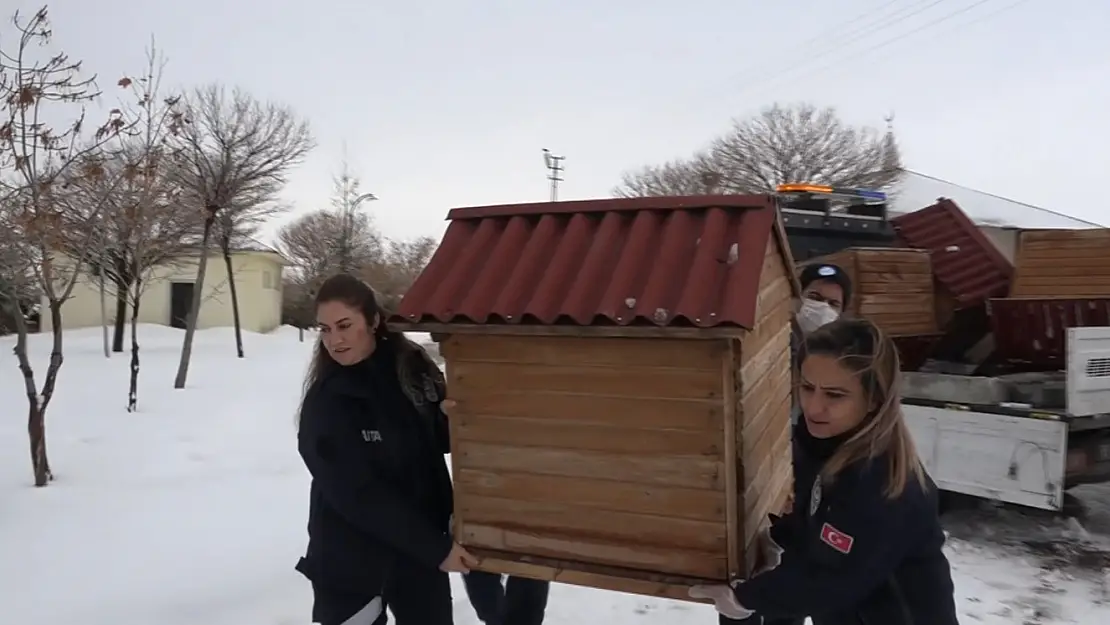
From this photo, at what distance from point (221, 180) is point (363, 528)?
17.3 metres

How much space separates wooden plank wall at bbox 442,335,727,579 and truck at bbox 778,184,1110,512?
4.07 m

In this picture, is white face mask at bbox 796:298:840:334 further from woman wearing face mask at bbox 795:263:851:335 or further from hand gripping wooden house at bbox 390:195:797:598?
hand gripping wooden house at bbox 390:195:797:598

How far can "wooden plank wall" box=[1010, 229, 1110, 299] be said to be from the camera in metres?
6.62

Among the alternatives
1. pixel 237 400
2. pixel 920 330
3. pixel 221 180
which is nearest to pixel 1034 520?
pixel 920 330

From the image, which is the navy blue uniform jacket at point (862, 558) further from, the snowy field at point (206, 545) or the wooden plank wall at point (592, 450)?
the snowy field at point (206, 545)

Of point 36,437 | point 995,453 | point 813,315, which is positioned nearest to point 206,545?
point 36,437

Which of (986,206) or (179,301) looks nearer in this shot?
(986,206)

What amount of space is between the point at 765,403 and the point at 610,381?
0.61m

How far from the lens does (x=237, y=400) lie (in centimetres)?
1209

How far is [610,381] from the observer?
2.11 meters

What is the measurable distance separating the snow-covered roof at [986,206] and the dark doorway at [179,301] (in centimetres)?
2609

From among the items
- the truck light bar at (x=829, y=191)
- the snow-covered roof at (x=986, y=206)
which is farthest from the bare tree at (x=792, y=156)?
the truck light bar at (x=829, y=191)

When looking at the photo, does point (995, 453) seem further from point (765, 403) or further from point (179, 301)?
point (179, 301)

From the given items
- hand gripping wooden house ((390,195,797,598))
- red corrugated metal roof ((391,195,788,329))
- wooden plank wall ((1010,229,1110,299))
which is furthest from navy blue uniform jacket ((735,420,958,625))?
wooden plank wall ((1010,229,1110,299))
